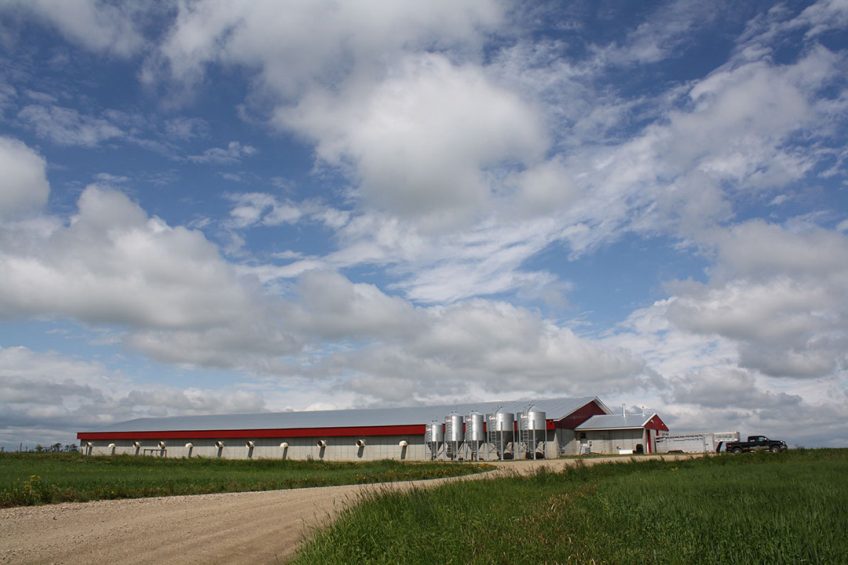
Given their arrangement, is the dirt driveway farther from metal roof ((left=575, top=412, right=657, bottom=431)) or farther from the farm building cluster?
metal roof ((left=575, top=412, right=657, bottom=431))

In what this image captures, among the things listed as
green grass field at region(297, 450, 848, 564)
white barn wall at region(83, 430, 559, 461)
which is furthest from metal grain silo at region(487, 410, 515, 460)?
green grass field at region(297, 450, 848, 564)

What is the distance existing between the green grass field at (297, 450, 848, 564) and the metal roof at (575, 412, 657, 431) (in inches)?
1612

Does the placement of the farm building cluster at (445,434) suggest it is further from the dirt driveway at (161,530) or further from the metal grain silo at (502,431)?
the dirt driveway at (161,530)

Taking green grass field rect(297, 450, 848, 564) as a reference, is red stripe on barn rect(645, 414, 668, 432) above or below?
above

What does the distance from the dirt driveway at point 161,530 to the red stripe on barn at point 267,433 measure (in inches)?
1580

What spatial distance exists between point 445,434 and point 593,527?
48.8 meters

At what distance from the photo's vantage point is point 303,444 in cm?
6569

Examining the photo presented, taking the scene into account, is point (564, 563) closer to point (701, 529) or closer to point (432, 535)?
point (432, 535)

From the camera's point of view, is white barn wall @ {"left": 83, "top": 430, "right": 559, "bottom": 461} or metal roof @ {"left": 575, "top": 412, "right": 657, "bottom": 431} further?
white barn wall @ {"left": 83, "top": 430, "right": 559, "bottom": 461}

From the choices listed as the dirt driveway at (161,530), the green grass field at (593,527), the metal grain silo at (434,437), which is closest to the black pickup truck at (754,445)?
the metal grain silo at (434,437)

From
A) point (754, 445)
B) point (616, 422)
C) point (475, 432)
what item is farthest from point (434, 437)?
point (754, 445)

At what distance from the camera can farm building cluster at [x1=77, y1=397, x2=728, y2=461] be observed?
192 ft

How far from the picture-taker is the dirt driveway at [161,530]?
43.4 ft

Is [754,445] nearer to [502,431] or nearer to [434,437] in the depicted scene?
[502,431]
